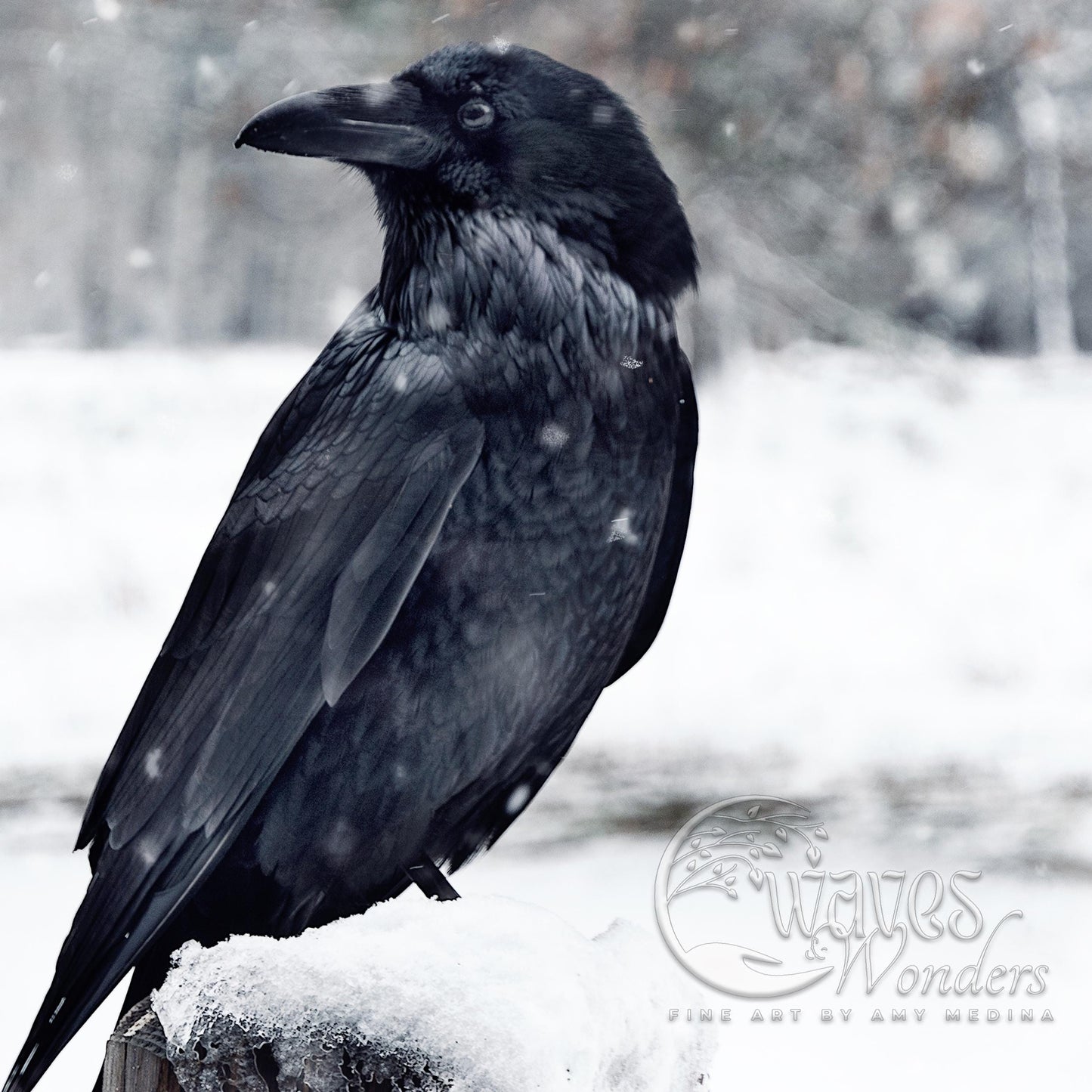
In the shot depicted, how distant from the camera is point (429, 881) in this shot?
172 centimetres

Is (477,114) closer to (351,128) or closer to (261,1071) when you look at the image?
(351,128)

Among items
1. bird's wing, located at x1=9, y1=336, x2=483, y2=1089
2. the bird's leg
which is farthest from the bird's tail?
the bird's leg

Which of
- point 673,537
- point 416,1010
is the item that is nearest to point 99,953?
point 416,1010

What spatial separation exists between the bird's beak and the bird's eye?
0.18 ft

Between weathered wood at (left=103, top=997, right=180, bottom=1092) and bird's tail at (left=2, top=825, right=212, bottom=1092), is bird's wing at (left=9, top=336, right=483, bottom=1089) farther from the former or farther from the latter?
weathered wood at (left=103, top=997, right=180, bottom=1092)

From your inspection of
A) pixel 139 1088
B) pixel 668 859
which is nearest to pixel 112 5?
pixel 668 859

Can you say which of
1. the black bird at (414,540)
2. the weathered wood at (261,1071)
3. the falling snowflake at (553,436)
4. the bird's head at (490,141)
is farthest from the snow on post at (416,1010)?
the bird's head at (490,141)

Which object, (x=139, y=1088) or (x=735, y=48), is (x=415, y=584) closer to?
(x=139, y=1088)

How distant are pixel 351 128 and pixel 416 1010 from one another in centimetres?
108

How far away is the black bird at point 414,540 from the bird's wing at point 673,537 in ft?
0.26

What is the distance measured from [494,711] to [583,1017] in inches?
17.9

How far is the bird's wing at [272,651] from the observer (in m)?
1.45

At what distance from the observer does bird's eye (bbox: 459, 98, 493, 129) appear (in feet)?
5.12

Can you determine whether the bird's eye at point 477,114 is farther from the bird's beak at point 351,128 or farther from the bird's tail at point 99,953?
the bird's tail at point 99,953
